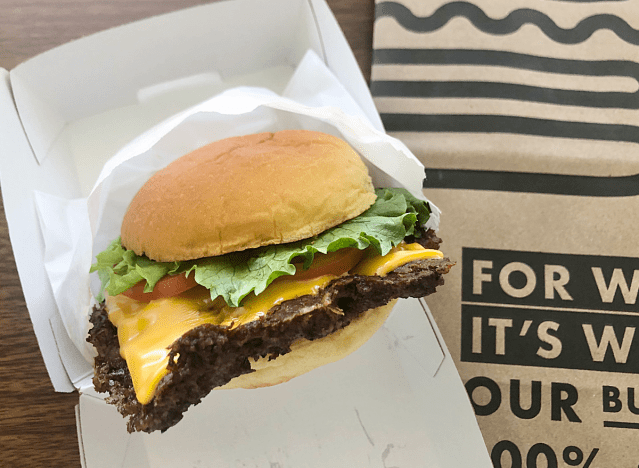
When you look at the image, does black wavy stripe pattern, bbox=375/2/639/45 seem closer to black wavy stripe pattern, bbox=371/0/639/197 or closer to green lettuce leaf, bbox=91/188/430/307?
black wavy stripe pattern, bbox=371/0/639/197

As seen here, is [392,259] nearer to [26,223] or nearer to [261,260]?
[261,260]

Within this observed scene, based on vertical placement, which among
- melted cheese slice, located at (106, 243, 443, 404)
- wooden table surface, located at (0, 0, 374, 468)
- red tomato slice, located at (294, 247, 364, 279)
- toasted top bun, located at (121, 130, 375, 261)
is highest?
toasted top bun, located at (121, 130, 375, 261)

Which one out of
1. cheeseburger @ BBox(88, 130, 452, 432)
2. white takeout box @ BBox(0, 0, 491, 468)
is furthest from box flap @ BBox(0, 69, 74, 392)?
cheeseburger @ BBox(88, 130, 452, 432)

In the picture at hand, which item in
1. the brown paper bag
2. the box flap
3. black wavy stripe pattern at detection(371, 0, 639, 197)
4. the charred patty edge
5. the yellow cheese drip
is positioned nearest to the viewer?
the charred patty edge

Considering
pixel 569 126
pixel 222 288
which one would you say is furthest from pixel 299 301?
pixel 569 126

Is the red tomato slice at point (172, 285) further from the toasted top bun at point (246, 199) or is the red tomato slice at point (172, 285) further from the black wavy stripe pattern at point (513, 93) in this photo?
the black wavy stripe pattern at point (513, 93)
